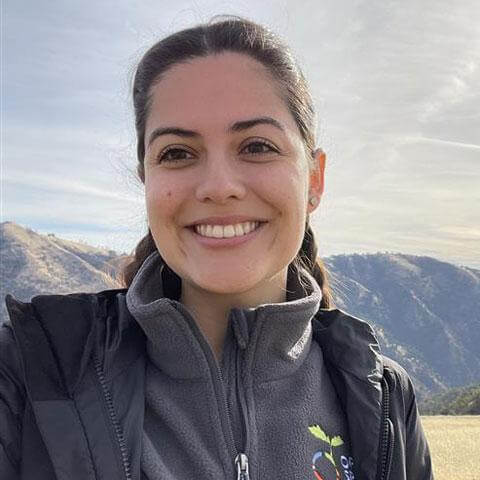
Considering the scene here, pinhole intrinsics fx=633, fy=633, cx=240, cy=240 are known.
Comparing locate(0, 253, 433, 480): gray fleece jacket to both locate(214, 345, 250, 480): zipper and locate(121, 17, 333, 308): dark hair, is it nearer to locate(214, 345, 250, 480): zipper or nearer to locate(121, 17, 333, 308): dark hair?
locate(214, 345, 250, 480): zipper

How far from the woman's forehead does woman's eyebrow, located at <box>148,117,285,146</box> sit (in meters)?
0.02

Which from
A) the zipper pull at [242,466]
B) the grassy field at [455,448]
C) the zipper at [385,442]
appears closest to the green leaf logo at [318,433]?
the zipper at [385,442]

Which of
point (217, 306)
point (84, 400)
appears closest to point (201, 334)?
point (217, 306)

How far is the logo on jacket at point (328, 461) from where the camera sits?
8.38ft

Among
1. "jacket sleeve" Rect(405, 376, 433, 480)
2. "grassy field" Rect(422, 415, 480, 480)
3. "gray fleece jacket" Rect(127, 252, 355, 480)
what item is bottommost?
"grassy field" Rect(422, 415, 480, 480)

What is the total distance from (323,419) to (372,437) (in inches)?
8.8

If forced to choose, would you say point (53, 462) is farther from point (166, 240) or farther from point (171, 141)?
point (171, 141)

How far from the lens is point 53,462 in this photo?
6.52ft

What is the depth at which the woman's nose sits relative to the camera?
2.38m

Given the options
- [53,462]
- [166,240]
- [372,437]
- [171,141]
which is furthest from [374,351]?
[53,462]

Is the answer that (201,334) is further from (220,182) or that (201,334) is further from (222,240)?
(220,182)

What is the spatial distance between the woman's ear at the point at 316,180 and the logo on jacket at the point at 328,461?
3.42 ft

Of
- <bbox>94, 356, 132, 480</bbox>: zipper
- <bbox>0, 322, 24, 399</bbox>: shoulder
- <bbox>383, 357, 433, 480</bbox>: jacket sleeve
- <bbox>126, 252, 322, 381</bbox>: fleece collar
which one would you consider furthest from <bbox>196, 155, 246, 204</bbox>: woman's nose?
<bbox>383, 357, 433, 480</bbox>: jacket sleeve

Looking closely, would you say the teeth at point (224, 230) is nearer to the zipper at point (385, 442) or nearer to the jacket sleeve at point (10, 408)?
the jacket sleeve at point (10, 408)
